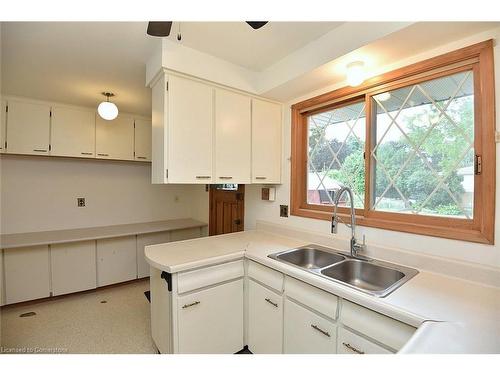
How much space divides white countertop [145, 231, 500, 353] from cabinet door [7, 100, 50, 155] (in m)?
2.05

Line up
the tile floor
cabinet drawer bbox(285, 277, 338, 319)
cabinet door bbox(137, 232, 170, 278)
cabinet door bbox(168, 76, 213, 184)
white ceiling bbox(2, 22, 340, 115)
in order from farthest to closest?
cabinet door bbox(137, 232, 170, 278) < the tile floor < cabinet door bbox(168, 76, 213, 184) < white ceiling bbox(2, 22, 340, 115) < cabinet drawer bbox(285, 277, 338, 319)

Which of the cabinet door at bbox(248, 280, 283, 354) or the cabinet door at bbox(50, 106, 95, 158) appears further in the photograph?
the cabinet door at bbox(50, 106, 95, 158)

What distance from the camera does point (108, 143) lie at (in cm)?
291

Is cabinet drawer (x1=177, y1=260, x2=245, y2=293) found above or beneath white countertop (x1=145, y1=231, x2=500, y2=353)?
beneath

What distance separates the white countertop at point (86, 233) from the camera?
2.38 metres

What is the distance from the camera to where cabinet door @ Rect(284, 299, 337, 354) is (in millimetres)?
1172

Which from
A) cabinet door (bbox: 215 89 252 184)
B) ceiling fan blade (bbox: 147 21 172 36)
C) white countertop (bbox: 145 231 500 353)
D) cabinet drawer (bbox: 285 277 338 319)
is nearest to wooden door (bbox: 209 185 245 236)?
cabinet door (bbox: 215 89 252 184)

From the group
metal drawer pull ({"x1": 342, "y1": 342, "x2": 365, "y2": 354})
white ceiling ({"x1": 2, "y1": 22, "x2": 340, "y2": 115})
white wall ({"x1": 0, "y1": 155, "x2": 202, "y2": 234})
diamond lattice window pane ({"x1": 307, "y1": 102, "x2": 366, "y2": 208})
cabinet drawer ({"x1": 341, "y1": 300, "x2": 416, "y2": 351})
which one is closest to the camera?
cabinet drawer ({"x1": 341, "y1": 300, "x2": 416, "y2": 351})

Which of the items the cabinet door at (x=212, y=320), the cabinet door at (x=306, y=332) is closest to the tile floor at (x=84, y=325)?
the cabinet door at (x=212, y=320)

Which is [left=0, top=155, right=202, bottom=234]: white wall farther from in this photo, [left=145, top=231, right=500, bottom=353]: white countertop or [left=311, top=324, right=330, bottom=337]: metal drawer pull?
[left=311, top=324, right=330, bottom=337]: metal drawer pull
